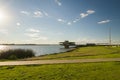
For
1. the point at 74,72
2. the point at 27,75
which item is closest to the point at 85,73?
the point at 74,72

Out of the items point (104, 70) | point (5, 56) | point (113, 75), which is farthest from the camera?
point (5, 56)

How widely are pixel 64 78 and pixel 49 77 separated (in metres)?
1.07

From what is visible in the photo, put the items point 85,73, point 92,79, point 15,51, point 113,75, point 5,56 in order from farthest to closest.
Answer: point 15,51 < point 5,56 < point 85,73 < point 113,75 < point 92,79

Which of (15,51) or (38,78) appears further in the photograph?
(15,51)

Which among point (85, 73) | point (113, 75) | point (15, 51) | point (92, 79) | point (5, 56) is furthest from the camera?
point (15, 51)

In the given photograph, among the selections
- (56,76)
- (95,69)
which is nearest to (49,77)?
(56,76)

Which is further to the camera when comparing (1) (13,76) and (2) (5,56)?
(2) (5,56)

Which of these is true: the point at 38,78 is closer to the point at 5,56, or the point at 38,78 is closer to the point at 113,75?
the point at 113,75

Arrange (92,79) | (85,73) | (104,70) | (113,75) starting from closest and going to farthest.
Answer: (92,79), (113,75), (85,73), (104,70)

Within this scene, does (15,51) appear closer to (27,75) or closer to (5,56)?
(5,56)

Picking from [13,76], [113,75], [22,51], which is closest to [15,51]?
[22,51]

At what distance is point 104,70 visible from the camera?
1418cm

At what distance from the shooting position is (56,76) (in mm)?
12547

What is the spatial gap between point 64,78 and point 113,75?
11.3ft
